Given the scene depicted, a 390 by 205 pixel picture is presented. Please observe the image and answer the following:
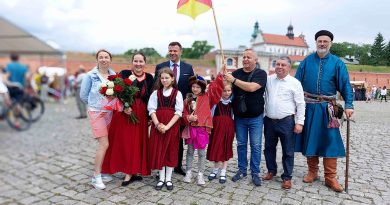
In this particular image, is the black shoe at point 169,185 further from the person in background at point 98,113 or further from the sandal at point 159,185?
the person in background at point 98,113

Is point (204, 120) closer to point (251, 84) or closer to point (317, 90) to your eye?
point (251, 84)

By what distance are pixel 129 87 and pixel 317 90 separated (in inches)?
126

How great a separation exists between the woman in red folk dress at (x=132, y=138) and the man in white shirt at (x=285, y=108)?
6.76 ft

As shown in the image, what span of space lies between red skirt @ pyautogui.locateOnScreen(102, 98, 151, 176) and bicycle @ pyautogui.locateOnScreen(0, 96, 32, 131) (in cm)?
394

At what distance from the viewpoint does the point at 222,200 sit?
14.9 feet

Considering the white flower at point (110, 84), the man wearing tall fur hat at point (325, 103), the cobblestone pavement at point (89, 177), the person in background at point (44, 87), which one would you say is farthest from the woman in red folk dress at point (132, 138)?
the person in background at point (44, 87)

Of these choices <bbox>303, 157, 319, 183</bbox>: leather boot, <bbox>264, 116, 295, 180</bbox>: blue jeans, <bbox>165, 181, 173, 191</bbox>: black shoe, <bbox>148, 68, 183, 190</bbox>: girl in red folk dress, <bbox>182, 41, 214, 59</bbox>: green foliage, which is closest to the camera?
<bbox>182, 41, 214, 59</bbox>: green foliage

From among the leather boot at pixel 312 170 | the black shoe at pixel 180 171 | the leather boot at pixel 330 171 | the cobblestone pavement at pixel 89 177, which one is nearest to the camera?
the cobblestone pavement at pixel 89 177

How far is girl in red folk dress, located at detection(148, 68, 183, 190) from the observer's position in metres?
4.72

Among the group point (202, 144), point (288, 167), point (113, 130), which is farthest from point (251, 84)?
point (113, 130)

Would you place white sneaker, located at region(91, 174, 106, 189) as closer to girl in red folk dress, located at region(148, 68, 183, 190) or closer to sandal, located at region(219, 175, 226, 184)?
girl in red folk dress, located at region(148, 68, 183, 190)

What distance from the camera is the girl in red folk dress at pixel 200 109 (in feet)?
16.1

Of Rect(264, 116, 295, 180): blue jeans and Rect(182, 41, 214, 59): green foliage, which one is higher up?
Rect(182, 41, 214, 59): green foliage

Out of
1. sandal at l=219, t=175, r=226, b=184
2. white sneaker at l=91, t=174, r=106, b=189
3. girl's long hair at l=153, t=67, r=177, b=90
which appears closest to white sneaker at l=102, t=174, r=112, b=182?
white sneaker at l=91, t=174, r=106, b=189
